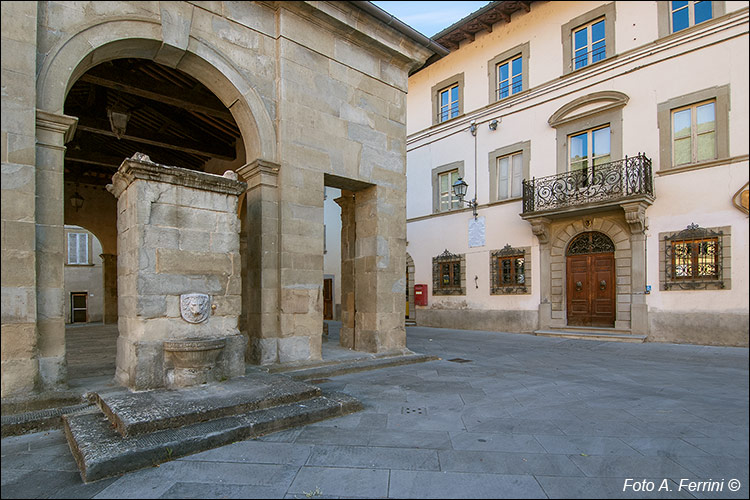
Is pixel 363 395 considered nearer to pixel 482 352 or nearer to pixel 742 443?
pixel 742 443

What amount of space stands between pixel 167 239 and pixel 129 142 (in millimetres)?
9040

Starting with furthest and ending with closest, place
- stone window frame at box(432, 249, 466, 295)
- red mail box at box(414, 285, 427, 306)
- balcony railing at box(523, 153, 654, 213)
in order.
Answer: red mail box at box(414, 285, 427, 306), stone window frame at box(432, 249, 466, 295), balcony railing at box(523, 153, 654, 213)

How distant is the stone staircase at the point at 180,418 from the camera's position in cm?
313

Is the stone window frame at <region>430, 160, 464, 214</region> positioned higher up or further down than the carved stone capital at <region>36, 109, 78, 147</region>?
higher up

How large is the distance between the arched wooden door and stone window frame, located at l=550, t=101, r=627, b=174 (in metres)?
2.27

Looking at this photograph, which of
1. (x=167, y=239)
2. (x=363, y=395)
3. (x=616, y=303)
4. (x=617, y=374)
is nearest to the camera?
(x=167, y=239)

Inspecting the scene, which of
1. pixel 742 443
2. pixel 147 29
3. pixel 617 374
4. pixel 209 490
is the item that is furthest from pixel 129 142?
pixel 742 443

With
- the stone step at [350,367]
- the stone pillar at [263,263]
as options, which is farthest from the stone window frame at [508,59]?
the stone pillar at [263,263]

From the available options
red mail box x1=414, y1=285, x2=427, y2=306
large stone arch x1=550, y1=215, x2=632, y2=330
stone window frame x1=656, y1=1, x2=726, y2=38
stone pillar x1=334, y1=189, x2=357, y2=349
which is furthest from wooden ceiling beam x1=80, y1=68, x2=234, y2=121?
large stone arch x1=550, y1=215, x2=632, y2=330

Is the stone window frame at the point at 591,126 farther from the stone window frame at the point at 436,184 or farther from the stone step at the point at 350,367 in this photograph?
the stone step at the point at 350,367

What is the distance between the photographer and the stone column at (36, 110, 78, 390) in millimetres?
4285

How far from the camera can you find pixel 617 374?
6.47 metres

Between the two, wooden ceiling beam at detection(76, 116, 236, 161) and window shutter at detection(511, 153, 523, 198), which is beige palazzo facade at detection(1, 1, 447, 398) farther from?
window shutter at detection(511, 153, 523, 198)

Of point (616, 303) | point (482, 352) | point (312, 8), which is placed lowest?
point (482, 352)
